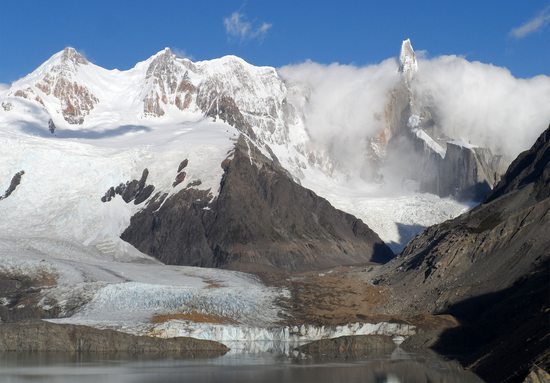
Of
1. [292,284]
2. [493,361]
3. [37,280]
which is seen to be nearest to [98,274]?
[37,280]

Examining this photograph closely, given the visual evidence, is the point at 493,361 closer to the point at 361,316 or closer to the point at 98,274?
the point at 361,316

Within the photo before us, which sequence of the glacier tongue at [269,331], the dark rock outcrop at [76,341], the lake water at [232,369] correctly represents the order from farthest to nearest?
the glacier tongue at [269,331] < the dark rock outcrop at [76,341] < the lake water at [232,369]

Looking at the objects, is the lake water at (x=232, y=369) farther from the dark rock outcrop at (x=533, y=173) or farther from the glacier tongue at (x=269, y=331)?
the dark rock outcrop at (x=533, y=173)

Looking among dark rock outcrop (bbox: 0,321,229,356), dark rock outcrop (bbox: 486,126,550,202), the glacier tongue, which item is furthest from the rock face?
dark rock outcrop (bbox: 0,321,229,356)

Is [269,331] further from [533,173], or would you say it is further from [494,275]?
[533,173]

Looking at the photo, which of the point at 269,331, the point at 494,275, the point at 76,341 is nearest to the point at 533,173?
the point at 494,275

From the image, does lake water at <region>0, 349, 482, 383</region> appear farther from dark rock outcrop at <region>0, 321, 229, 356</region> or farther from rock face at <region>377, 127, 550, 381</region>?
dark rock outcrop at <region>0, 321, 229, 356</region>

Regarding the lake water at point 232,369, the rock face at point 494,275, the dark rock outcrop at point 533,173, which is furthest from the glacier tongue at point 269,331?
the dark rock outcrop at point 533,173
